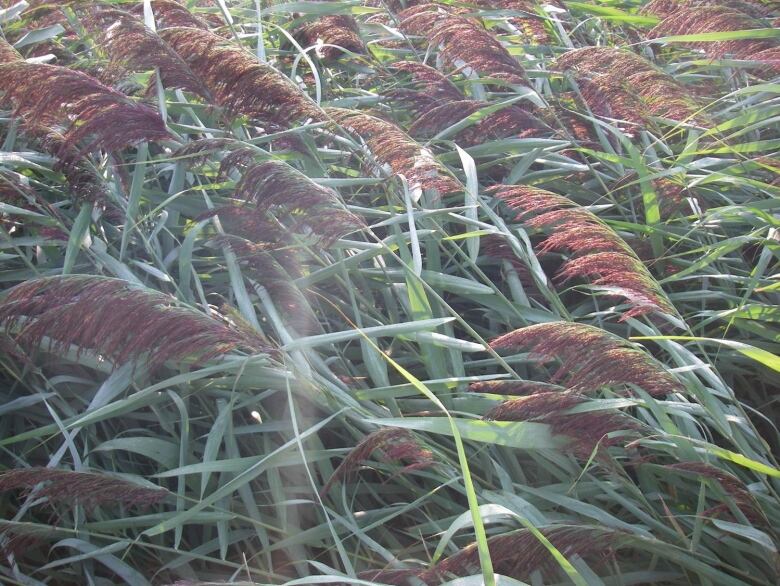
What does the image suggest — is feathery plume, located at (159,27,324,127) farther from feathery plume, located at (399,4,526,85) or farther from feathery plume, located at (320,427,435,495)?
feathery plume, located at (320,427,435,495)

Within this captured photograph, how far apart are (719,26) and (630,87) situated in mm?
285

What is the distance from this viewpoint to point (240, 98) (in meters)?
2.03

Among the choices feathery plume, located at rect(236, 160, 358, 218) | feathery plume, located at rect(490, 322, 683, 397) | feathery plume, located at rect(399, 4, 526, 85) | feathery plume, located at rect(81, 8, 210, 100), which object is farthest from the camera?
feathery plume, located at rect(399, 4, 526, 85)

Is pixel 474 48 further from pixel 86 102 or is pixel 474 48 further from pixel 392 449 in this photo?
pixel 392 449

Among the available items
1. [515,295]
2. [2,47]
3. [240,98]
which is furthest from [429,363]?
[2,47]

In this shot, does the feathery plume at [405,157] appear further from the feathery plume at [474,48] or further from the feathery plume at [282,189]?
the feathery plume at [474,48]

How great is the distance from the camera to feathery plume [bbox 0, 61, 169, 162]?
1.92 meters

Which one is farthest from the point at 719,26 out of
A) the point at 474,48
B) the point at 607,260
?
the point at 607,260

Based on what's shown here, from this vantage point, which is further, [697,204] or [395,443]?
[697,204]

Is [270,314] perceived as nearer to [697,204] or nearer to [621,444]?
[621,444]

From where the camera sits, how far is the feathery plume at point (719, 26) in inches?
95.8

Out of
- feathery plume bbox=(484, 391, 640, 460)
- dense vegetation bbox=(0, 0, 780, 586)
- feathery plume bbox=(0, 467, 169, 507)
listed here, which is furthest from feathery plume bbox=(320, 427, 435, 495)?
feathery plume bbox=(0, 467, 169, 507)

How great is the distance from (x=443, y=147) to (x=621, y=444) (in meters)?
1.19

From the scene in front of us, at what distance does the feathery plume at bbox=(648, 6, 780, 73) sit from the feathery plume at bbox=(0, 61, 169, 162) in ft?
4.84
